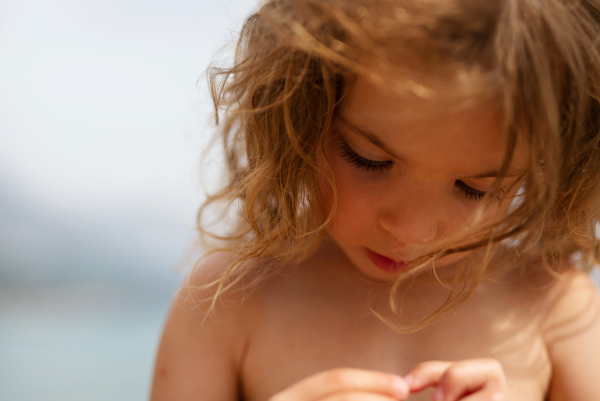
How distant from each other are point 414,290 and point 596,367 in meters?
0.31

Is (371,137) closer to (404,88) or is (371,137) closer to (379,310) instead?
(404,88)

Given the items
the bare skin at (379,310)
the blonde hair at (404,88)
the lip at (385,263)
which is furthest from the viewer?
the lip at (385,263)

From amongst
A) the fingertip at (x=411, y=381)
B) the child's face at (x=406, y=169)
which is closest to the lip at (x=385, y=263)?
the child's face at (x=406, y=169)

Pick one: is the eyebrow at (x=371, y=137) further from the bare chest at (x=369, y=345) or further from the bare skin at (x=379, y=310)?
the bare chest at (x=369, y=345)

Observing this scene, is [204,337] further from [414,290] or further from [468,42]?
[468,42]

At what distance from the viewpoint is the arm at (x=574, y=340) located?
80 centimetres

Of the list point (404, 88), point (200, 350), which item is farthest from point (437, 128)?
point (200, 350)

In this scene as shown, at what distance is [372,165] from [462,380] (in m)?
0.30

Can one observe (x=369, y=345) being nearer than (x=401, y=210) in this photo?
No

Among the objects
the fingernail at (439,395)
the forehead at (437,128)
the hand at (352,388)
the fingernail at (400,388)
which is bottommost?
the fingernail at (439,395)

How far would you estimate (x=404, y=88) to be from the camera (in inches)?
22.9

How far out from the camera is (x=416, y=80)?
57 centimetres

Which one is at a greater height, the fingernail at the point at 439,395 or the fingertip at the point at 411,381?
the fingertip at the point at 411,381

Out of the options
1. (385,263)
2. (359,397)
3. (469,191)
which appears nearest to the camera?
(359,397)
